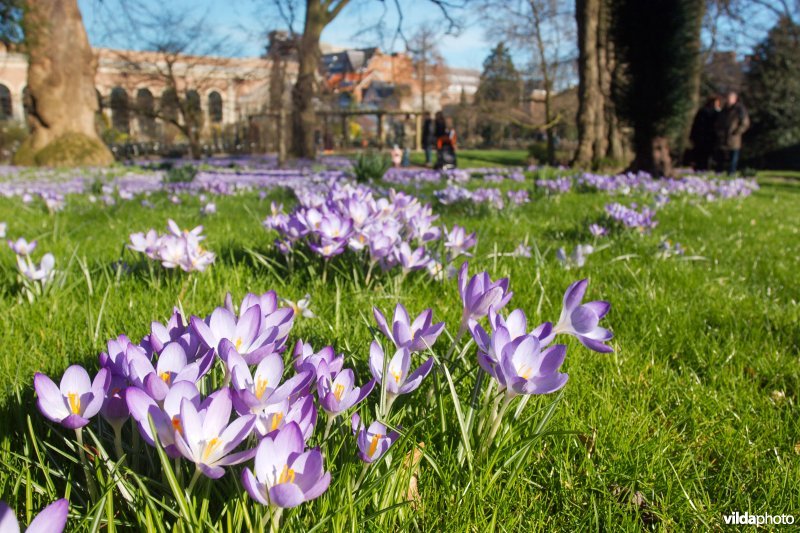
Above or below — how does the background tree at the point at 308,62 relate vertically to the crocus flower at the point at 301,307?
above

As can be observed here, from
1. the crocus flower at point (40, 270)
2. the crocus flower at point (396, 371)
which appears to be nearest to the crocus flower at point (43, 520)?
the crocus flower at point (396, 371)

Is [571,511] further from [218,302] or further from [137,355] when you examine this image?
[218,302]

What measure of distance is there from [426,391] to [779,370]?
138cm

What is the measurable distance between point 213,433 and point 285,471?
129 mm

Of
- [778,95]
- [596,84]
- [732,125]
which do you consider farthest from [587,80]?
[778,95]

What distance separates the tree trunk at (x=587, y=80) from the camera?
12703mm

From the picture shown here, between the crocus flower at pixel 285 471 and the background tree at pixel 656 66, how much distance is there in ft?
41.9

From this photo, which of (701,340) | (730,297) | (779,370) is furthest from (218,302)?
(730,297)

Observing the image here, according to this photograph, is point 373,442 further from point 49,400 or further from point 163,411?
point 49,400

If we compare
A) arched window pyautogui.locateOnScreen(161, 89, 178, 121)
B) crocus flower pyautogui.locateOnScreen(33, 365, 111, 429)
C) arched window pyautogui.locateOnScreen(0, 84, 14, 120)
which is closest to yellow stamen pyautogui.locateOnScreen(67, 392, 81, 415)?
crocus flower pyautogui.locateOnScreen(33, 365, 111, 429)

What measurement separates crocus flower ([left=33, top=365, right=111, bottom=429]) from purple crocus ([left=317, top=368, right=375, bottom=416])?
0.37 m

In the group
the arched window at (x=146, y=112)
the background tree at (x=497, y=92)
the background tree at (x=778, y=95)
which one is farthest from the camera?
the background tree at (x=497, y=92)

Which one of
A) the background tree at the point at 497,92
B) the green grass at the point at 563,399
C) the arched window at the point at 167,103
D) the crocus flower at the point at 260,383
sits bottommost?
the green grass at the point at 563,399

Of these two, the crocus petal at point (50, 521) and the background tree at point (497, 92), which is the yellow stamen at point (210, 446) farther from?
the background tree at point (497, 92)
